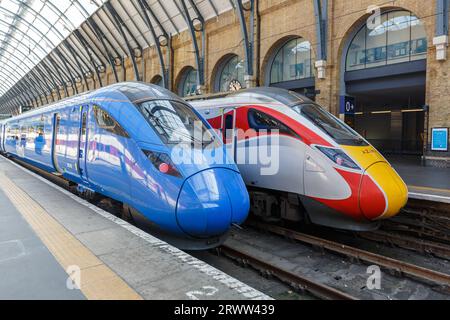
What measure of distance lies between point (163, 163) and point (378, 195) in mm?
3531

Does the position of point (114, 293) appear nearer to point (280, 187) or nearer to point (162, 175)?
point (162, 175)

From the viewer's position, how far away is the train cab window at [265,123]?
22.7 feet

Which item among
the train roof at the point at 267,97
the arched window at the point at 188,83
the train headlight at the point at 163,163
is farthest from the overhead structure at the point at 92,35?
the train headlight at the point at 163,163

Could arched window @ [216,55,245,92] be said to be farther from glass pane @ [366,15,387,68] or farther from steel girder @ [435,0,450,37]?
steel girder @ [435,0,450,37]

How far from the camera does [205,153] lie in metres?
5.21

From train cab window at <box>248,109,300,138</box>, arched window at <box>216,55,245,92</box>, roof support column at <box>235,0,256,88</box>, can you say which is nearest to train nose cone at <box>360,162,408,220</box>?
train cab window at <box>248,109,300,138</box>

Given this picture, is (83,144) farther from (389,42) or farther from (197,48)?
(197,48)

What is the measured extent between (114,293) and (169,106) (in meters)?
3.47

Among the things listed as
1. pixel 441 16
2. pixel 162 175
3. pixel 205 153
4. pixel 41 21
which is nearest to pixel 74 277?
pixel 162 175

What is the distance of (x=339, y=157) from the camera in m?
6.19

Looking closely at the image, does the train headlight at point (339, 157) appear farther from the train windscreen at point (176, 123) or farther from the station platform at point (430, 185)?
the station platform at point (430, 185)

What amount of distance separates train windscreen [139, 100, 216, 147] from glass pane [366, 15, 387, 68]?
488 inches

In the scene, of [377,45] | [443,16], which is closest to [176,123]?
[443,16]
